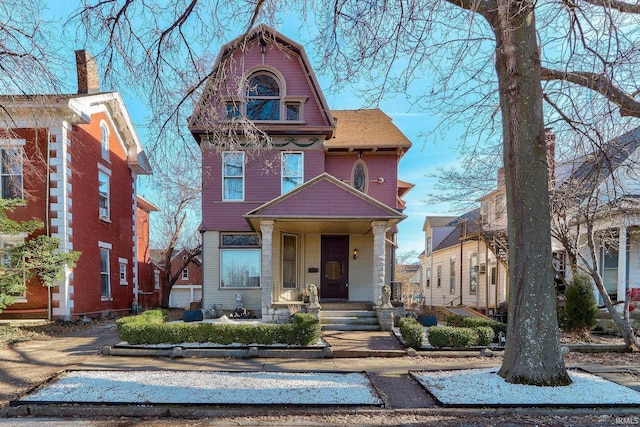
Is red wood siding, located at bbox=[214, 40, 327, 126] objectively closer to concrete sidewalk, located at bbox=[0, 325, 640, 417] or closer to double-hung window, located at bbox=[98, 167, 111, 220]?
double-hung window, located at bbox=[98, 167, 111, 220]

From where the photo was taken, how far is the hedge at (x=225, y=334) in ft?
27.4

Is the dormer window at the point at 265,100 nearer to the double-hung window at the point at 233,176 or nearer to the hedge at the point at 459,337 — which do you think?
the double-hung window at the point at 233,176

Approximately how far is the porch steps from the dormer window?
7265mm

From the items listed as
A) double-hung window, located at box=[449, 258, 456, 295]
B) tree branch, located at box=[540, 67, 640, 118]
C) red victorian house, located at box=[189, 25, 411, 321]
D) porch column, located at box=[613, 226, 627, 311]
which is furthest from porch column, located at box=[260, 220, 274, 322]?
double-hung window, located at box=[449, 258, 456, 295]

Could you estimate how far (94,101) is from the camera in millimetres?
14109

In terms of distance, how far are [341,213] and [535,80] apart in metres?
6.66

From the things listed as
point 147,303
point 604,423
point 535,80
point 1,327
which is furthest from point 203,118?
point 147,303

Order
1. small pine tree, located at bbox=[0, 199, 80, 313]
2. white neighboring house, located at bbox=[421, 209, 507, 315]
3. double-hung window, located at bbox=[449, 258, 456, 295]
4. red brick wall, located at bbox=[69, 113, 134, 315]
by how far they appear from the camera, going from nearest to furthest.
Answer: small pine tree, located at bbox=[0, 199, 80, 313] → red brick wall, located at bbox=[69, 113, 134, 315] → white neighboring house, located at bbox=[421, 209, 507, 315] → double-hung window, located at bbox=[449, 258, 456, 295]

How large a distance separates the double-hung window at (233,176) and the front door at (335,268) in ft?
12.1

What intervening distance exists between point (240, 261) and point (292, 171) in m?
3.88

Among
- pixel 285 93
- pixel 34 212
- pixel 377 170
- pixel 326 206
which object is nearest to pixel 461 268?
pixel 377 170

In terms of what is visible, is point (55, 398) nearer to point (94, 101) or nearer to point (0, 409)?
point (0, 409)

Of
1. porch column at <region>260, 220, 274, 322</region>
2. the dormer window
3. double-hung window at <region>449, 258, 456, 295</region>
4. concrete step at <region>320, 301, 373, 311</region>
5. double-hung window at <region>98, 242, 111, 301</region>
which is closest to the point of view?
porch column at <region>260, 220, 274, 322</region>

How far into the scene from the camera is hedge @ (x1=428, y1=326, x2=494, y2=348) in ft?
27.3
